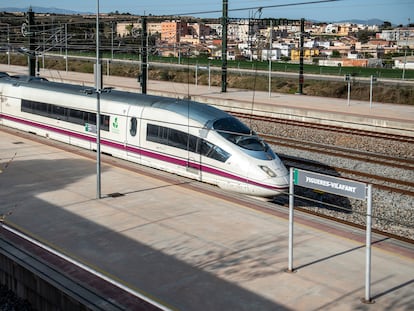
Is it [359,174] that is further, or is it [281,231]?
[359,174]

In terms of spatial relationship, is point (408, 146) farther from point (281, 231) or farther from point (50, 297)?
point (50, 297)

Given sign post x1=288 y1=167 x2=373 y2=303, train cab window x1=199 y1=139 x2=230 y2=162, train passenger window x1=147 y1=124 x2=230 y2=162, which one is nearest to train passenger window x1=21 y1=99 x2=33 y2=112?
train passenger window x1=147 y1=124 x2=230 y2=162

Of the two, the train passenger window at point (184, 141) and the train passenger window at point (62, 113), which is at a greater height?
the train passenger window at point (62, 113)

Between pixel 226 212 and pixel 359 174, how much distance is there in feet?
20.2

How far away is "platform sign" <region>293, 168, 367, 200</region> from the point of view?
8.54 m

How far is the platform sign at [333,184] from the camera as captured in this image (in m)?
8.54

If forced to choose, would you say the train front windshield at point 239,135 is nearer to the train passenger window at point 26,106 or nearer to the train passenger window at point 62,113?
the train passenger window at point 62,113

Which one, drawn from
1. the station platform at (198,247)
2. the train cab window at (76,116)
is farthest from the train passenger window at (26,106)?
the station platform at (198,247)

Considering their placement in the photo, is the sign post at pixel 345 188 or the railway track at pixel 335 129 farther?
the railway track at pixel 335 129

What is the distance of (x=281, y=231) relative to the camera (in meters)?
11.4

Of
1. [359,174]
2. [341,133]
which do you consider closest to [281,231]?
[359,174]

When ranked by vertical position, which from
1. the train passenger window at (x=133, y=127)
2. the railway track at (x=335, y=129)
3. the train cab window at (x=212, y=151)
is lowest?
the railway track at (x=335, y=129)

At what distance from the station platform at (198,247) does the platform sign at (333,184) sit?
1451 millimetres

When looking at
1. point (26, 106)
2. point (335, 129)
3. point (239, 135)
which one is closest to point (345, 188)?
point (239, 135)
